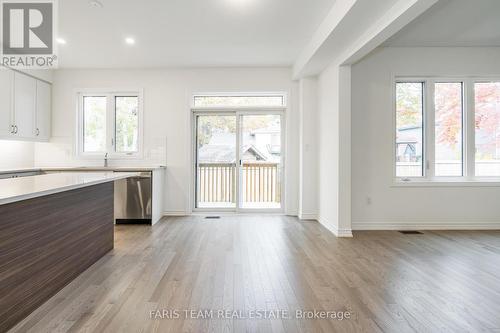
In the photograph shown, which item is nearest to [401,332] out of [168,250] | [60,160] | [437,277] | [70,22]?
[437,277]

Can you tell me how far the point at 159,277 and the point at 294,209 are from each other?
3.06 m

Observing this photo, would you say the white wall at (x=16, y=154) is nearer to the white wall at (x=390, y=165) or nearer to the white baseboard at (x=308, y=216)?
the white baseboard at (x=308, y=216)

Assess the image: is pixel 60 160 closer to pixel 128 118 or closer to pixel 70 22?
pixel 128 118

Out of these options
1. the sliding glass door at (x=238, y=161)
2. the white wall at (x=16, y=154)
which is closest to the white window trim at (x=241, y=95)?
the sliding glass door at (x=238, y=161)

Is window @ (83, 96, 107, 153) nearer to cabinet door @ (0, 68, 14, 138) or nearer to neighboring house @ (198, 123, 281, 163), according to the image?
cabinet door @ (0, 68, 14, 138)

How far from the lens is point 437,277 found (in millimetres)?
2443

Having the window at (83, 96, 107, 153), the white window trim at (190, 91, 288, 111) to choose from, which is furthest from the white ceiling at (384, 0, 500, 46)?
the window at (83, 96, 107, 153)

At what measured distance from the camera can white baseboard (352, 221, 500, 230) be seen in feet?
13.4

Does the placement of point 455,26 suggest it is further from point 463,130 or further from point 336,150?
point 336,150

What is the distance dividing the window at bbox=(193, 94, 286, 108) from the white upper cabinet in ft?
8.70

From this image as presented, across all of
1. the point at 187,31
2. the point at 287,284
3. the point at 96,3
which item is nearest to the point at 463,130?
the point at 287,284

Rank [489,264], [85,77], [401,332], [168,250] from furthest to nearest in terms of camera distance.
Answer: [85,77], [168,250], [489,264], [401,332]

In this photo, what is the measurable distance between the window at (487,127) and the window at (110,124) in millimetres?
5694

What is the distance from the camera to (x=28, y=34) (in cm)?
348
